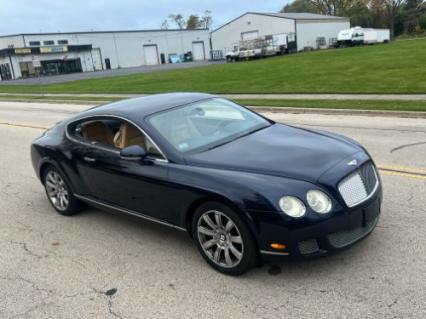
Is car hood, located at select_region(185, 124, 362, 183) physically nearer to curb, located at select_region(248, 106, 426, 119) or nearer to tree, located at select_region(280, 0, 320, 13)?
curb, located at select_region(248, 106, 426, 119)

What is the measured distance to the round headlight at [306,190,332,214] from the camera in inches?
142

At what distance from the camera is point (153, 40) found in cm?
9100

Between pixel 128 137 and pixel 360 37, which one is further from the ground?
pixel 360 37

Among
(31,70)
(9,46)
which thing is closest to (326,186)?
(31,70)

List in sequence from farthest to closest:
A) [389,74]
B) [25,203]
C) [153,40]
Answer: [153,40], [389,74], [25,203]

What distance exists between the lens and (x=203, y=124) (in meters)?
4.98

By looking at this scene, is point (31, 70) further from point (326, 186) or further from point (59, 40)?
point (326, 186)

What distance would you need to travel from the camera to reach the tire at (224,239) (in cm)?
381

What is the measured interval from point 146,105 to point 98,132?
0.75m

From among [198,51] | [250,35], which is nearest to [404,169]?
[250,35]

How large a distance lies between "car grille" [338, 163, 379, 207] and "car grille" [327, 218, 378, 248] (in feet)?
0.76

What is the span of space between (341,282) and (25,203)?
4.80 metres

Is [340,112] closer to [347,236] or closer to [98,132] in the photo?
[98,132]

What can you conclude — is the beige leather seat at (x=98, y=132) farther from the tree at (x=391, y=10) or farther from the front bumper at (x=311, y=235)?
the tree at (x=391, y=10)
